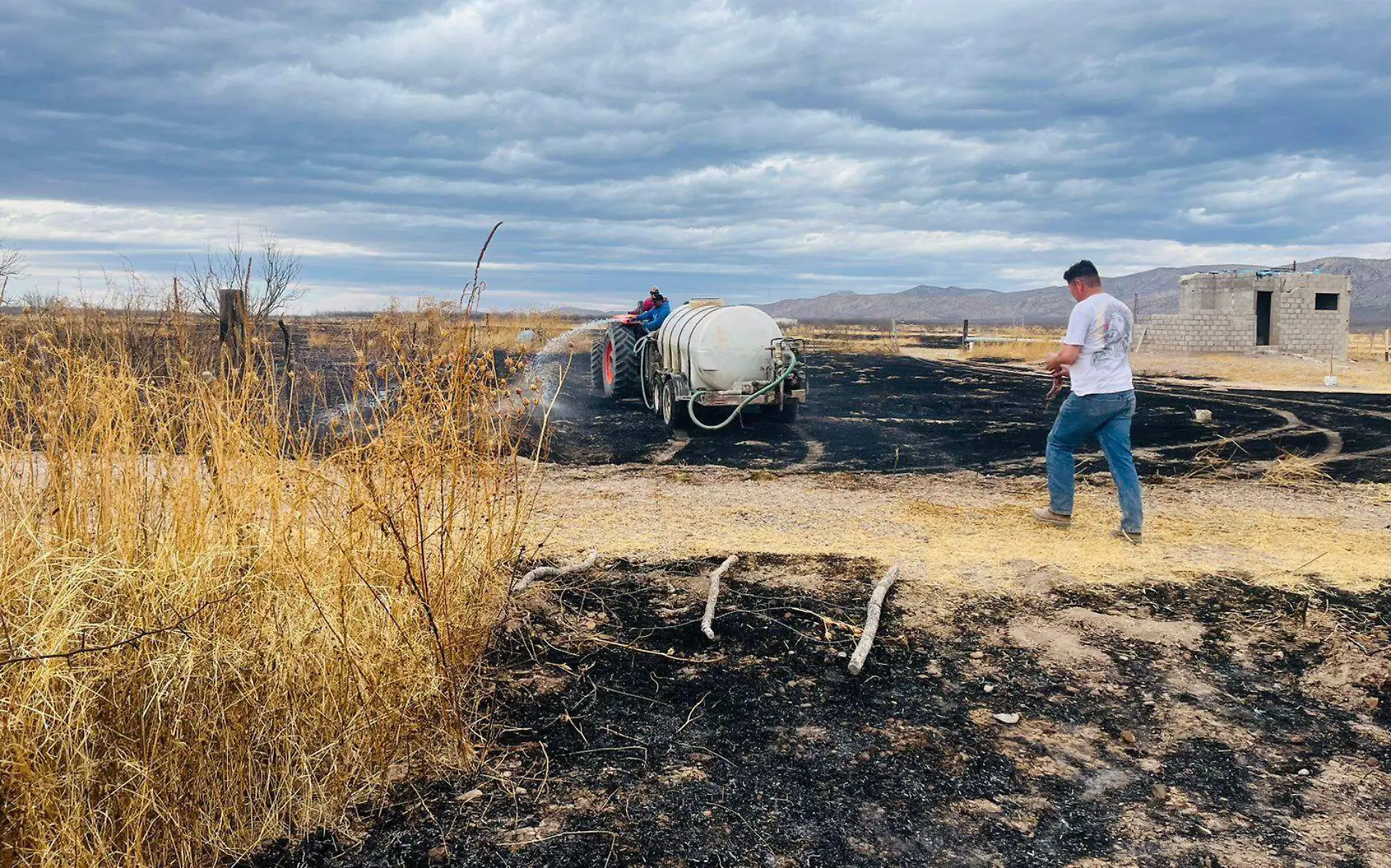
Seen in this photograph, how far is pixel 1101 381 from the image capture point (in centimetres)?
656

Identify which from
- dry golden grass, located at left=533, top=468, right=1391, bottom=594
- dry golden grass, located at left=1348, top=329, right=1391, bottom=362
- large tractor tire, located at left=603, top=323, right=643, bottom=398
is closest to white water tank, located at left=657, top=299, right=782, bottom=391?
large tractor tire, located at left=603, top=323, right=643, bottom=398

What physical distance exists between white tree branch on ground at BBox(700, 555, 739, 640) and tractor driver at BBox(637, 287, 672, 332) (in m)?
10.6

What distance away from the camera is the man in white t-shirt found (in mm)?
6539

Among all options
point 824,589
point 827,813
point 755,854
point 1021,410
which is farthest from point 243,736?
point 1021,410

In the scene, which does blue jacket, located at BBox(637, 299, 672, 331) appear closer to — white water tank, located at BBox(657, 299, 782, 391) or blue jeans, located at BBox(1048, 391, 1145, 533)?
white water tank, located at BBox(657, 299, 782, 391)

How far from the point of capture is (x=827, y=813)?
3326 mm

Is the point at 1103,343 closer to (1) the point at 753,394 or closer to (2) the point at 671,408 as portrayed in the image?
(1) the point at 753,394

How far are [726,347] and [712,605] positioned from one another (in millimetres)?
8006

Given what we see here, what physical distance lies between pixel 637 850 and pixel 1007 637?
8.52 ft

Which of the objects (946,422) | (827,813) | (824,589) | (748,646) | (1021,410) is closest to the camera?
(827,813)

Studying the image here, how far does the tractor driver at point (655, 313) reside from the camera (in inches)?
630

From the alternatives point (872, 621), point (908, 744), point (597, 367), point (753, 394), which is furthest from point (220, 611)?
point (597, 367)

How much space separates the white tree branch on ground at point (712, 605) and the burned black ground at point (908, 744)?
0.21ft

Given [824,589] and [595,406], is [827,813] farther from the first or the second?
[595,406]
